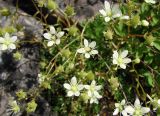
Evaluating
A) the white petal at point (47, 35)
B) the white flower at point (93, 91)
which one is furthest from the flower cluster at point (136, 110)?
the white petal at point (47, 35)

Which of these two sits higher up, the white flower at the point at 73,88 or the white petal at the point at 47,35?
the white petal at the point at 47,35

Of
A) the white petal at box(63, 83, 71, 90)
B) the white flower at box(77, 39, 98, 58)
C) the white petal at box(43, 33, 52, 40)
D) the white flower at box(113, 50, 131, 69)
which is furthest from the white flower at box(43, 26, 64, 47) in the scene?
the white flower at box(113, 50, 131, 69)

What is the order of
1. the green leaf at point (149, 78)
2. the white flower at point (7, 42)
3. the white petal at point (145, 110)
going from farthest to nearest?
1. the green leaf at point (149, 78)
2. the white flower at point (7, 42)
3. the white petal at point (145, 110)

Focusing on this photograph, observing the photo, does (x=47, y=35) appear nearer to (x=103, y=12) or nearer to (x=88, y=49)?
(x=88, y=49)

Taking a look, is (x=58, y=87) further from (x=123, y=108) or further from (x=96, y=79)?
(x=123, y=108)

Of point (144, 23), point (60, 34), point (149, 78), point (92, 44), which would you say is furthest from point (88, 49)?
point (149, 78)

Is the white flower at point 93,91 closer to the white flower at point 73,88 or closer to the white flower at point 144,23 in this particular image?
the white flower at point 73,88
